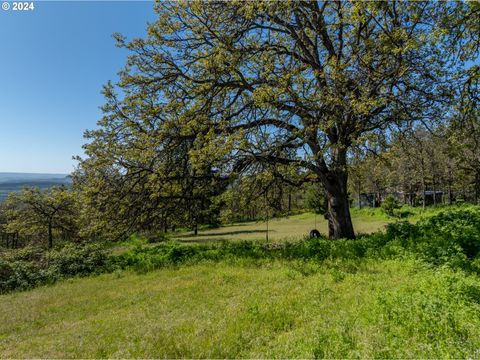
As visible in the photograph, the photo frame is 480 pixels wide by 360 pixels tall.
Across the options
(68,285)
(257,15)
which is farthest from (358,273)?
(68,285)

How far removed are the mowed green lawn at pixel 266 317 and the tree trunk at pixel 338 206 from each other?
4.20 meters

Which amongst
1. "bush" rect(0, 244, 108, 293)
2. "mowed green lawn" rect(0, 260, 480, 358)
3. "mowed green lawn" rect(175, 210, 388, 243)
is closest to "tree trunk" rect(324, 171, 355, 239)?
"mowed green lawn" rect(0, 260, 480, 358)

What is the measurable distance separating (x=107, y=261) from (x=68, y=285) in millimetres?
2206

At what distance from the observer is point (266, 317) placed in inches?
193

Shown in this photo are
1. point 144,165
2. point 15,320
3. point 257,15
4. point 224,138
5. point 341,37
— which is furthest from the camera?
point 341,37

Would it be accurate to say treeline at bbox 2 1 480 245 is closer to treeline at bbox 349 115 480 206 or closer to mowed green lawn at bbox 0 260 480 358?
treeline at bbox 349 115 480 206

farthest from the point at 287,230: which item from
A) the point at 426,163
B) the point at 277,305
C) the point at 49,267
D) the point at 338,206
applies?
the point at 277,305

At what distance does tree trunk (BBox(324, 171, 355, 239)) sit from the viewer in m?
12.1

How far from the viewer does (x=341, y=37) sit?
1185 cm

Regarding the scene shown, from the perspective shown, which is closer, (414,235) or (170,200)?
(414,235)

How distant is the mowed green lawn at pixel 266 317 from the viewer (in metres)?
3.64

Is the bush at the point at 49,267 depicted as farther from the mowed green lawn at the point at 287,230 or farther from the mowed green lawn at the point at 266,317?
→ the mowed green lawn at the point at 287,230

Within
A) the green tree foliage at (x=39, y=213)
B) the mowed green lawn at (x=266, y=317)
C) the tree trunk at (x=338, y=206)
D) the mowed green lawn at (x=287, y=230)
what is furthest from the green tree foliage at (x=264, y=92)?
the green tree foliage at (x=39, y=213)

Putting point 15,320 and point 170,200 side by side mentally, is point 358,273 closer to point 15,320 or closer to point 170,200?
point 170,200
